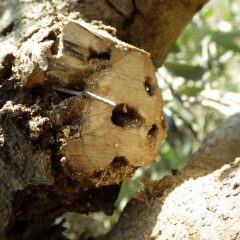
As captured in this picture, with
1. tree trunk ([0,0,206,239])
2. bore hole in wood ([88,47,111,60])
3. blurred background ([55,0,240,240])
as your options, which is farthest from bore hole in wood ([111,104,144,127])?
blurred background ([55,0,240,240])

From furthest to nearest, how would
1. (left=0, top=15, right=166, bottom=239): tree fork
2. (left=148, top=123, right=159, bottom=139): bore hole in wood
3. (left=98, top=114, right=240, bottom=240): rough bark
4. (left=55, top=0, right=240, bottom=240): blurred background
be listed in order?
(left=55, top=0, right=240, bottom=240): blurred background → (left=148, top=123, right=159, bottom=139): bore hole in wood → (left=0, top=15, right=166, bottom=239): tree fork → (left=98, top=114, right=240, bottom=240): rough bark

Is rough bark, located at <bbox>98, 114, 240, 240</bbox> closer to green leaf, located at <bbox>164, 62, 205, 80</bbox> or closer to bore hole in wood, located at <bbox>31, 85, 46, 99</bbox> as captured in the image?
bore hole in wood, located at <bbox>31, 85, 46, 99</bbox>

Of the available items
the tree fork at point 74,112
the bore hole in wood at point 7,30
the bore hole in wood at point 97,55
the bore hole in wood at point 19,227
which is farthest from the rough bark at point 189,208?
the bore hole in wood at point 7,30

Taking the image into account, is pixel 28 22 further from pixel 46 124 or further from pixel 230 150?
pixel 230 150

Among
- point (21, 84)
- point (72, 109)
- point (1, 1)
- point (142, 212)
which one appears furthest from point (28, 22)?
point (142, 212)

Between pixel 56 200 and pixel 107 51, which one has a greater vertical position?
pixel 107 51

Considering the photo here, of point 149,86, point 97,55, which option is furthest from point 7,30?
point 149,86

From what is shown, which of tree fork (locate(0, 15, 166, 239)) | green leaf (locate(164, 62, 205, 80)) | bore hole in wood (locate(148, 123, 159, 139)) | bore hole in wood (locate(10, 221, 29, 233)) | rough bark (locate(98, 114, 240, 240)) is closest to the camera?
rough bark (locate(98, 114, 240, 240))

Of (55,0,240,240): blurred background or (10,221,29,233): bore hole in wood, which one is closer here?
(10,221,29,233): bore hole in wood
